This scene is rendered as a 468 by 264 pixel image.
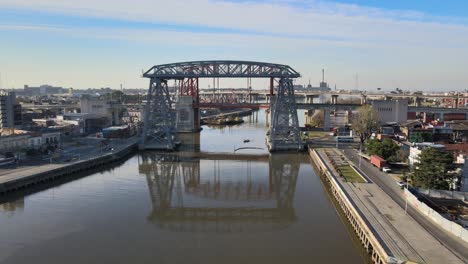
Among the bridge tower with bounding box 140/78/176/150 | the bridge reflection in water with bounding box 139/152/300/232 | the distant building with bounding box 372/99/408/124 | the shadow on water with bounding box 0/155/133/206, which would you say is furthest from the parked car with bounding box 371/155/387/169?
the distant building with bounding box 372/99/408/124

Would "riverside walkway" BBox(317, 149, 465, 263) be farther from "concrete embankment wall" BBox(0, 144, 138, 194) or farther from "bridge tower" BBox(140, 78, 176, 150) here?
"bridge tower" BBox(140, 78, 176, 150)

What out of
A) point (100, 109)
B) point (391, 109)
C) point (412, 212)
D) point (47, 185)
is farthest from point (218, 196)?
point (100, 109)

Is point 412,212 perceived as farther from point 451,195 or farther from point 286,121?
point 286,121

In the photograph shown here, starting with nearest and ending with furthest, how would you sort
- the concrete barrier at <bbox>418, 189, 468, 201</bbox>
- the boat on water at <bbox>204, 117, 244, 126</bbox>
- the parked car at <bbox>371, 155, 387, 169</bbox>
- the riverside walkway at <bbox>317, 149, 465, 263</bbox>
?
the riverside walkway at <bbox>317, 149, 465, 263</bbox> < the concrete barrier at <bbox>418, 189, 468, 201</bbox> < the parked car at <bbox>371, 155, 387, 169</bbox> < the boat on water at <bbox>204, 117, 244, 126</bbox>

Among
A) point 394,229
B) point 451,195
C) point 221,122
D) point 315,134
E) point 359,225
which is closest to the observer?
point 394,229

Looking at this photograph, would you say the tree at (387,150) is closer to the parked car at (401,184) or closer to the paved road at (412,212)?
the paved road at (412,212)

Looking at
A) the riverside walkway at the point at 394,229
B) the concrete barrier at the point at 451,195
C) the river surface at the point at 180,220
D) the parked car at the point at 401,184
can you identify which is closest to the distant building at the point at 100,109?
the river surface at the point at 180,220
